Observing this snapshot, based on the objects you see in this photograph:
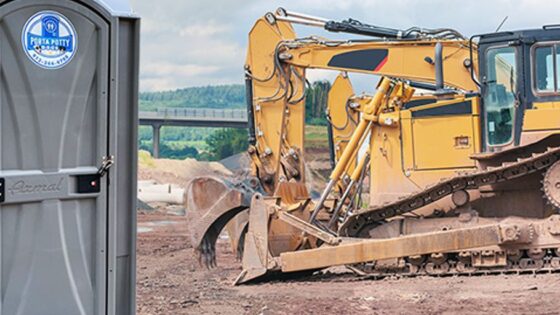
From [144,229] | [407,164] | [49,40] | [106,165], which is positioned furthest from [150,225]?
[49,40]

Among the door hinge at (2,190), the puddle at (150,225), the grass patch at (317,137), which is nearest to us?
the door hinge at (2,190)

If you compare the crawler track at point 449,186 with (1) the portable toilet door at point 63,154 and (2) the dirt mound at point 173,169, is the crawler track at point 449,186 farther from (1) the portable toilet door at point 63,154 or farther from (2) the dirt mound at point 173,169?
(2) the dirt mound at point 173,169

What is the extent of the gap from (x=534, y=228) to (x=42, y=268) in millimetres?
7846

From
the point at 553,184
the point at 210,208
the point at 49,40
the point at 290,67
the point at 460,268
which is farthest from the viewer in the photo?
the point at 290,67

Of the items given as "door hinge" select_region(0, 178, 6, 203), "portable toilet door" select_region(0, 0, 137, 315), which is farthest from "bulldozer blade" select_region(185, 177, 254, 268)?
"door hinge" select_region(0, 178, 6, 203)

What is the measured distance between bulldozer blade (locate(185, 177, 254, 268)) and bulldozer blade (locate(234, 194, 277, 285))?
0.58 m

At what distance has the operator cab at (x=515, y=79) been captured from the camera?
463 inches

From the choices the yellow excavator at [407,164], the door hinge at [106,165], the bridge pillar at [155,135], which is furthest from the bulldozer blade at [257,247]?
the bridge pillar at [155,135]

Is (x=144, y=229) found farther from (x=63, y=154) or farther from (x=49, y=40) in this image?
(x=49, y=40)

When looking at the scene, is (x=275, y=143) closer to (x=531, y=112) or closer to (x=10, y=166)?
(x=531, y=112)

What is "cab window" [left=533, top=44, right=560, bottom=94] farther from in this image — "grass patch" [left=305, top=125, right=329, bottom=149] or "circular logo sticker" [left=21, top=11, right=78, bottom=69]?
"grass patch" [left=305, top=125, right=329, bottom=149]

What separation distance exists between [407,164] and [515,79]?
1.86 m

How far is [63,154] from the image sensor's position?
15.8 feet

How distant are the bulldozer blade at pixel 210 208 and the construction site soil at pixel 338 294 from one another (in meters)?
0.46
